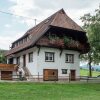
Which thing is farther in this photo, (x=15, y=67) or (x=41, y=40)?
(x=15, y=67)

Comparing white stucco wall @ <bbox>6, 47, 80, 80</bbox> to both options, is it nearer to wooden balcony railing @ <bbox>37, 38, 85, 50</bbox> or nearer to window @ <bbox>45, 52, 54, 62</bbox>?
window @ <bbox>45, 52, 54, 62</bbox>

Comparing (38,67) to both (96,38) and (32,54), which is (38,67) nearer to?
(32,54)

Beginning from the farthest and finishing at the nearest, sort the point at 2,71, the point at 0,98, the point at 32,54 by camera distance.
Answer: the point at 2,71
the point at 32,54
the point at 0,98

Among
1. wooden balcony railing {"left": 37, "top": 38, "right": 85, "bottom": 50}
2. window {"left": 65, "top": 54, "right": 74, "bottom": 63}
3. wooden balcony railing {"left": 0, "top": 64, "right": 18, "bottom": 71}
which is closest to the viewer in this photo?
wooden balcony railing {"left": 37, "top": 38, "right": 85, "bottom": 50}

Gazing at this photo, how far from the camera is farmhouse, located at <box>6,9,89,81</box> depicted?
3984 cm

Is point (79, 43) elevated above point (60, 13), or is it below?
below

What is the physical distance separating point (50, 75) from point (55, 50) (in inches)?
149

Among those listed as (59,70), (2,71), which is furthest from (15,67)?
(59,70)

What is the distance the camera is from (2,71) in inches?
1752

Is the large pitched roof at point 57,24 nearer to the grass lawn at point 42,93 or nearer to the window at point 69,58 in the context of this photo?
the window at point 69,58

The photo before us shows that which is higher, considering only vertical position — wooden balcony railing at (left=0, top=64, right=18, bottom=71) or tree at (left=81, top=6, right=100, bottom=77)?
tree at (left=81, top=6, right=100, bottom=77)

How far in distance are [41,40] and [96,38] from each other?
8631 millimetres

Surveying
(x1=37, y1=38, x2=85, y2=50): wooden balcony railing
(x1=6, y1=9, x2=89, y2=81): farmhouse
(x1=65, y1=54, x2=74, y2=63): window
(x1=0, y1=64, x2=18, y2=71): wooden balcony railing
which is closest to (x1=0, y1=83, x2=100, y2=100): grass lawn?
(x1=6, y1=9, x2=89, y2=81): farmhouse

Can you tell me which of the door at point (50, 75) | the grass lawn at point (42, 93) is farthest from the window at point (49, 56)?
the grass lawn at point (42, 93)
